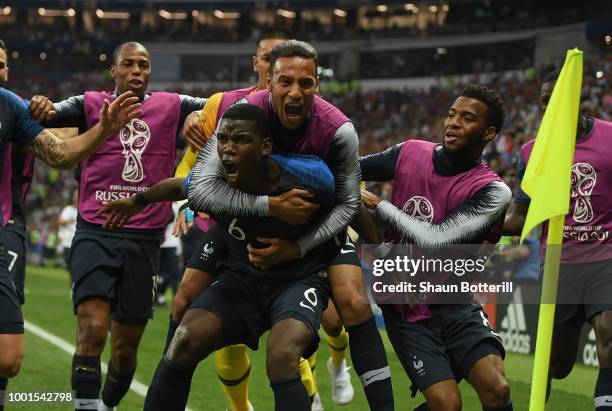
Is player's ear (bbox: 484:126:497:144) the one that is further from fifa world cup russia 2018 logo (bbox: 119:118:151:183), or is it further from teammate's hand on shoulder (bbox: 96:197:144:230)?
fifa world cup russia 2018 logo (bbox: 119:118:151:183)

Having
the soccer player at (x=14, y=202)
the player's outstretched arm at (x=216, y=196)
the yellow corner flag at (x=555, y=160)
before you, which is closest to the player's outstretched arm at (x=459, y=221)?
the player's outstretched arm at (x=216, y=196)

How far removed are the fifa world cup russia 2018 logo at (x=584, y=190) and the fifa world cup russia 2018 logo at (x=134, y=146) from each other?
120 inches

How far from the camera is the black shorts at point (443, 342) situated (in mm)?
6031

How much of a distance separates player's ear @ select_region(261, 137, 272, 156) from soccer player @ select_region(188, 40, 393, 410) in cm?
16

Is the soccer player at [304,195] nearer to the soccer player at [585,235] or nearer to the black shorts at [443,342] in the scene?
the black shorts at [443,342]

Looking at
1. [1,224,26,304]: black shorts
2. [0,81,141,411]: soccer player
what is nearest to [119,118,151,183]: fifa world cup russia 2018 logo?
[1,224,26,304]: black shorts

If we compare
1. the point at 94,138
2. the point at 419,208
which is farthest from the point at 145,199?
the point at 419,208

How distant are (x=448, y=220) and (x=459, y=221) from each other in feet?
0.24

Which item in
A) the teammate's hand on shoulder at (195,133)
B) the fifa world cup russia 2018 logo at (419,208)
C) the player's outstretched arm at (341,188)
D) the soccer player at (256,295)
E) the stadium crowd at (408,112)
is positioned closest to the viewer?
the soccer player at (256,295)

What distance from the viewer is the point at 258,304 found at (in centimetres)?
579

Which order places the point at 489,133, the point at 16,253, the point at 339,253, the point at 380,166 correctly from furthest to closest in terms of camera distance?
the point at 16,253
the point at 380,166
the point at 489,133
the point at 339,253

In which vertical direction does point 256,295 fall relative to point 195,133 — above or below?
below

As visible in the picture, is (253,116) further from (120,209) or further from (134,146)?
(134,146)

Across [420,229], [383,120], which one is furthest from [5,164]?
[383,120]
